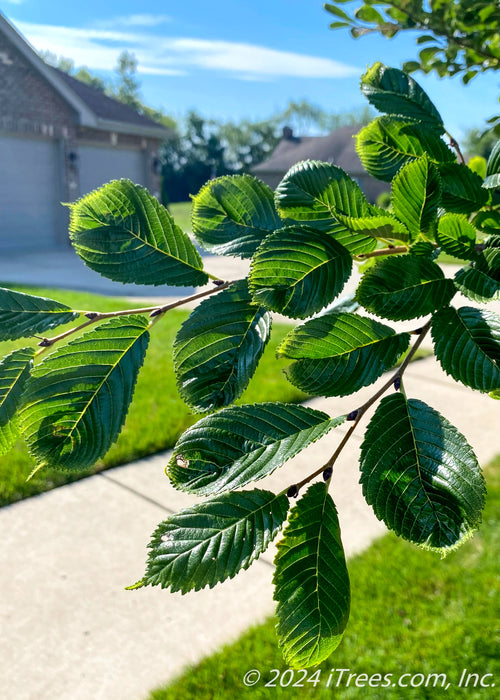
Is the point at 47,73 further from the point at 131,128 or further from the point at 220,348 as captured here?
the point at 220,348

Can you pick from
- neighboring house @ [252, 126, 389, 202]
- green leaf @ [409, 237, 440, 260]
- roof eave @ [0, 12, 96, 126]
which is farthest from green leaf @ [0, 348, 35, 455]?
neighboring house @ [252, 126, 389, 202]

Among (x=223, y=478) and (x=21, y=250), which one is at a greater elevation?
(x=223, y=478)

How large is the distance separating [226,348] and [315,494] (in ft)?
0.48

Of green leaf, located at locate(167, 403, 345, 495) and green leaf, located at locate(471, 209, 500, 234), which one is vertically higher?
green leaf, located at locate(471, 209, 500, 234)

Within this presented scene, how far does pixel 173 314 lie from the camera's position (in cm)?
841

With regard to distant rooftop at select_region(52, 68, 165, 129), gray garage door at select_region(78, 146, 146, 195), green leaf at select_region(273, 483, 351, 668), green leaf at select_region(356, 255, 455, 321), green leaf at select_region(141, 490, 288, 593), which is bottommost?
gray garage door at select_region(78, 146, 146, 195)

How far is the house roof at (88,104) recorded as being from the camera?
1581cm

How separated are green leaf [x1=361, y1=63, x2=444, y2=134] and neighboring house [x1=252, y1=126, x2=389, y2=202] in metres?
28.3

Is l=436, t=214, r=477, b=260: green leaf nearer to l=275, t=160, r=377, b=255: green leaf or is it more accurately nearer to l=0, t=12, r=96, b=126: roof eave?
l=275, t=160, r=377, b=255: green leaf

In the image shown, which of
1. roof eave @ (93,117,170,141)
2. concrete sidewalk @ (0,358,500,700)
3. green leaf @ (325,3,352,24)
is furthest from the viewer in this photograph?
roof eave @ (93,117,170,141)

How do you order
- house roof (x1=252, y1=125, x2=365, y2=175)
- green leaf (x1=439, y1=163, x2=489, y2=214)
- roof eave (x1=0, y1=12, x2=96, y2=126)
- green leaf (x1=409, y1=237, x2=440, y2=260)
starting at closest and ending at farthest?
green leaf (x1=409, y1=237, x2=440, y2=260)
green leaf (x1=439, y1=163, x2=489, y2=214)
roof eave (x1=0, y1=12, x2=96, y2=126)
house roof (x1=252, y1=125, x2=365, y2=175)

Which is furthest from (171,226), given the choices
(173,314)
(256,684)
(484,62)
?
(173,314)

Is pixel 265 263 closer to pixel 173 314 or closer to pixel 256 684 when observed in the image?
pixel 256 684

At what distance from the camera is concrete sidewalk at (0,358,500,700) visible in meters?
2.75
